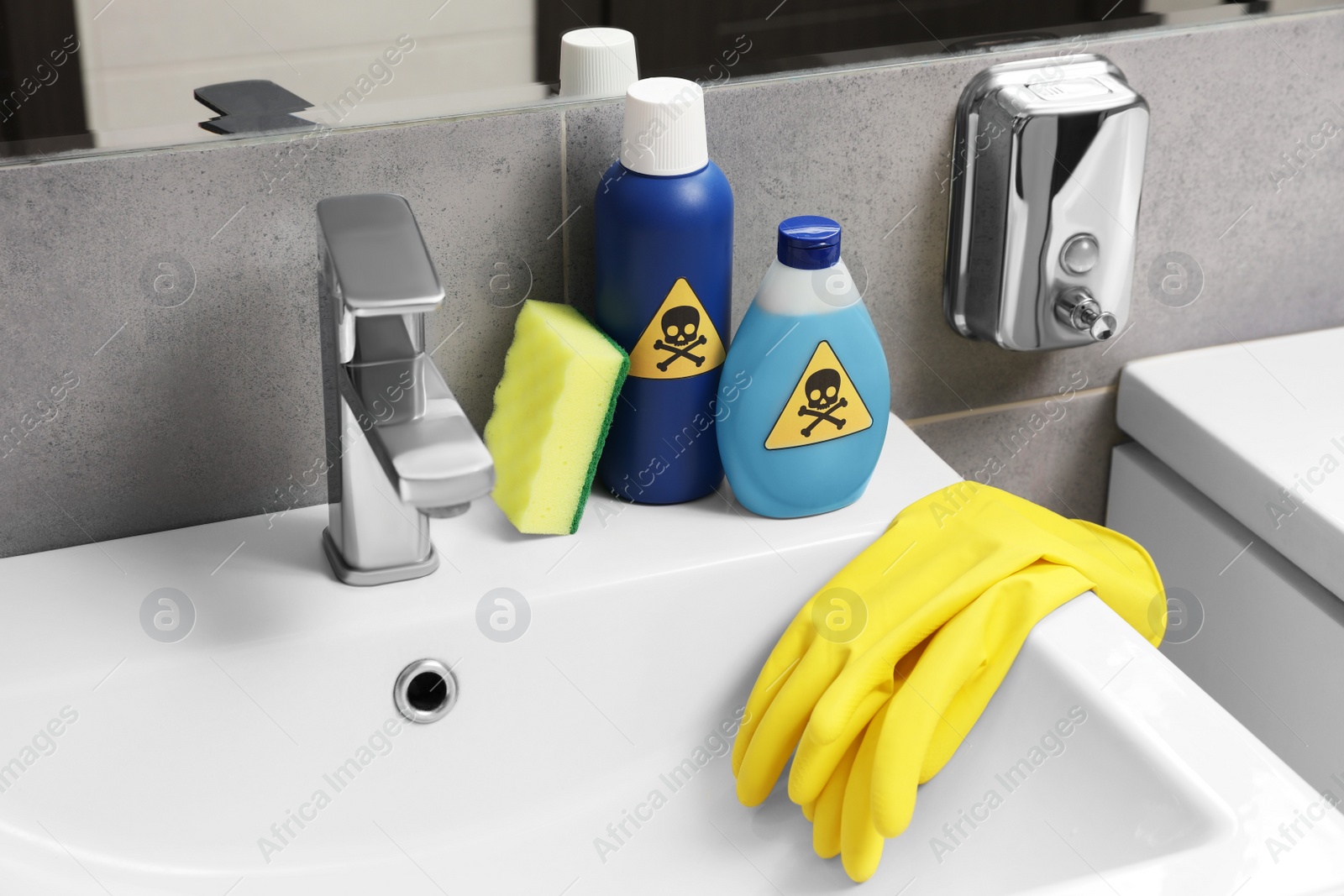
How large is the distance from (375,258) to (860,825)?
33 centimetres

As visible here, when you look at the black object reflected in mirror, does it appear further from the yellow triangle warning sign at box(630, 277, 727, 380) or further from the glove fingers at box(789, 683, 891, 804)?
the glove fingers at box(789, 683, 891, 804)

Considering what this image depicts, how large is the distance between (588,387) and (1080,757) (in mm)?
283

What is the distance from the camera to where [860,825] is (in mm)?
578

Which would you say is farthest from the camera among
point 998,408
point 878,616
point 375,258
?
point 998,408

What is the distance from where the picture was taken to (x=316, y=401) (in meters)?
0.67

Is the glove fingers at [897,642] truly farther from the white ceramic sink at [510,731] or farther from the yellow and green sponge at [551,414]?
the yellow and green sponge at [551,414]

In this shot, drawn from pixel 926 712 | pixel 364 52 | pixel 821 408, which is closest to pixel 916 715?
pixel 926 712

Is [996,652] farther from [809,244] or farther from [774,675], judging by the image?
[809,244]

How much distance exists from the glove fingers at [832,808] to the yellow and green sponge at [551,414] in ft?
0.59

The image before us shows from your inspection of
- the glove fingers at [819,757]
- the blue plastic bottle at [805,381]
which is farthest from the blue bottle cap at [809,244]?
the glove fingers at [819,757]

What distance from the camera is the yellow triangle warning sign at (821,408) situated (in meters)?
0.64

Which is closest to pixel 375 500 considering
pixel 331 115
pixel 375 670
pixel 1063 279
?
pixel 375 670

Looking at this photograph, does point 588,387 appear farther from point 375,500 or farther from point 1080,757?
point 1080,757

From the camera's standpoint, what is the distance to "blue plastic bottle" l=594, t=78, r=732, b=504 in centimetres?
61
